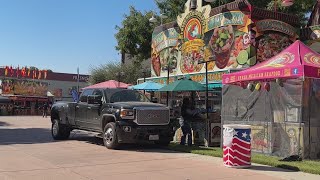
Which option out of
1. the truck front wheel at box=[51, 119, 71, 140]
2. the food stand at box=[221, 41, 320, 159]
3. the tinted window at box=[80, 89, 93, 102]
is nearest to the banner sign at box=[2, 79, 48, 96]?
the truck front wheel at box=[51, 119, 71, 140]

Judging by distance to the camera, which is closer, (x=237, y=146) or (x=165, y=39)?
(x=237, y=146)

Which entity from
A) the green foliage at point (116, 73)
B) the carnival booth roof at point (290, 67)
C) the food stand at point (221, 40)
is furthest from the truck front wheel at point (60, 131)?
the green foliage at point (116, 73)

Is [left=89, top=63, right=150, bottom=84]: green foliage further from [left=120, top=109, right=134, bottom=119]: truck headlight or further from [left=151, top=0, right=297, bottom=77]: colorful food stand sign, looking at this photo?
[left=120, top=109, right=134, bottom=119]: truck headlight

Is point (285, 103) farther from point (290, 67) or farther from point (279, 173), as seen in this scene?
point (279, 173)

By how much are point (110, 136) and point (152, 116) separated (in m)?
1.44

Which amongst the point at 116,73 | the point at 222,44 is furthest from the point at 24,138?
the point at 116,73

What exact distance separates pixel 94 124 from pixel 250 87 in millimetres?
5327

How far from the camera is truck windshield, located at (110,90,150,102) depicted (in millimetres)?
14239

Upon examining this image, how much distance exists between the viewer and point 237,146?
10.1 metres

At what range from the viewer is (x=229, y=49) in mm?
18141

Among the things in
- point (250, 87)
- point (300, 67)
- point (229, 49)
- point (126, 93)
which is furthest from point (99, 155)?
point (229, 49)

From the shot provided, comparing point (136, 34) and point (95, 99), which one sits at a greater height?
point (136, 34)

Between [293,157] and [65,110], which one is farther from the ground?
[65,110]

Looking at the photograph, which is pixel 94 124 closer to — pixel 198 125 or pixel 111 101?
pixel 111 101
